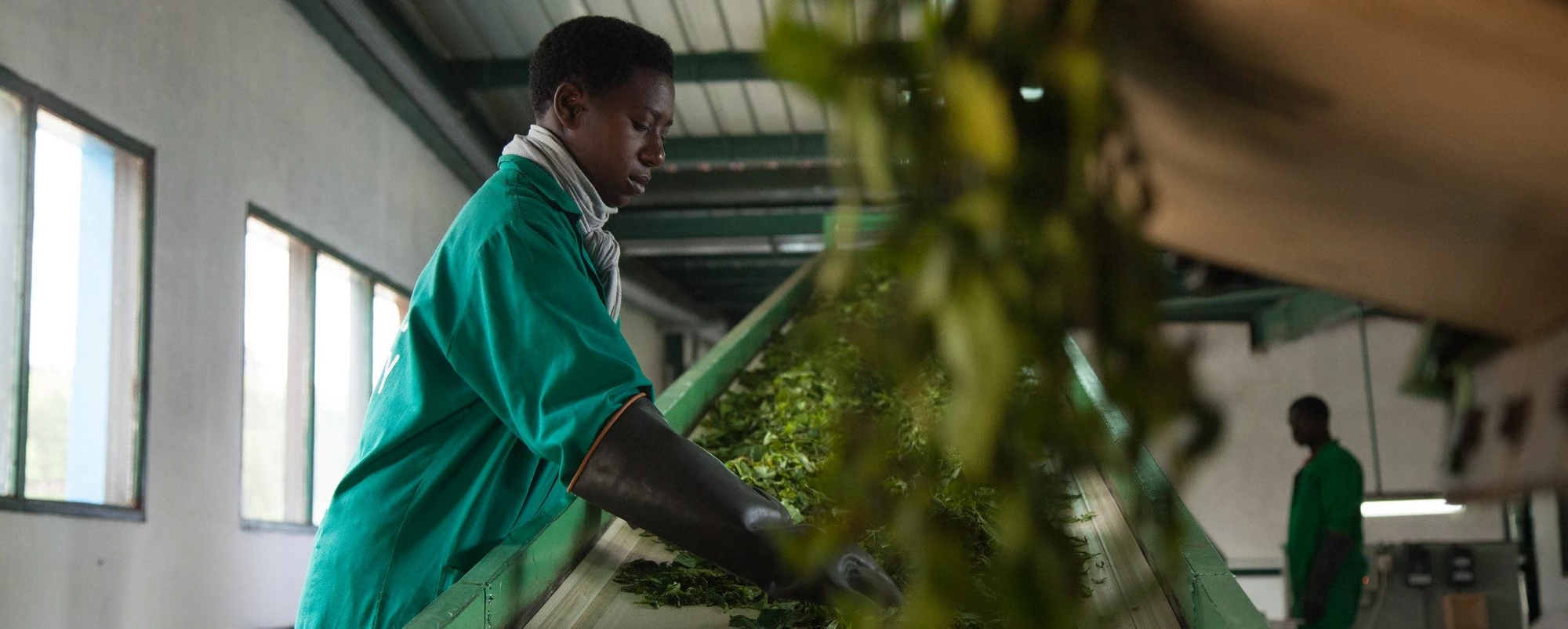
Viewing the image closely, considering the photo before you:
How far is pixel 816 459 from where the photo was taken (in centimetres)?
342

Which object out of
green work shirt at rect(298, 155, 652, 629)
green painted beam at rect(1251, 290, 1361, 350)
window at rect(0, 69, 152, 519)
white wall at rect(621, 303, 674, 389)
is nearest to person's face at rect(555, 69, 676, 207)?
green work shirt at rect(298, 155, 652, 629)

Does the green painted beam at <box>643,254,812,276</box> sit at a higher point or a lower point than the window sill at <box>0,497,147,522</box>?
higher

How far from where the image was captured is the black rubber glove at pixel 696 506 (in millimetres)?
1580

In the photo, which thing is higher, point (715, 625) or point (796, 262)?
point (796, 262)

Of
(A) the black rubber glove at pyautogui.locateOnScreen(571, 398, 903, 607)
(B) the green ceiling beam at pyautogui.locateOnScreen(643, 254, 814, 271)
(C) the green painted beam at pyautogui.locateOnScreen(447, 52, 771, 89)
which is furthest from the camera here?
(B) the green ceiling beam at pyautogui.locateOnScreen(643, 254, 814, 271)

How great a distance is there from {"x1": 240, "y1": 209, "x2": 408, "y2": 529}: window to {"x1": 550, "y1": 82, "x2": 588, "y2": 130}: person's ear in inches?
214

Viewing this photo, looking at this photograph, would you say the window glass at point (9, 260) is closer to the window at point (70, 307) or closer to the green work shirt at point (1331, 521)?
the window at point (70, 307)

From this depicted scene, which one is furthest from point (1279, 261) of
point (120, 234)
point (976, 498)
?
point (120, 234)

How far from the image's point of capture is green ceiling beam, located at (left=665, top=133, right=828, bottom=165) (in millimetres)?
11180

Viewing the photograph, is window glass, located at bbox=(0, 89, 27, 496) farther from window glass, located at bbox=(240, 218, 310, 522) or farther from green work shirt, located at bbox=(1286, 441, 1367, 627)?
green work shirt, located at bbox=(1286, 441, 1367, 627)

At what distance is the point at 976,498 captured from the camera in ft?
8.87

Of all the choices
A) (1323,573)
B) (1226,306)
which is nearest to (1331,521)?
(1323,573)

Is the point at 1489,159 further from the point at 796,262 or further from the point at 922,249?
the point at 796,262

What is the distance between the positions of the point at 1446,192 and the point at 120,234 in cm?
597
